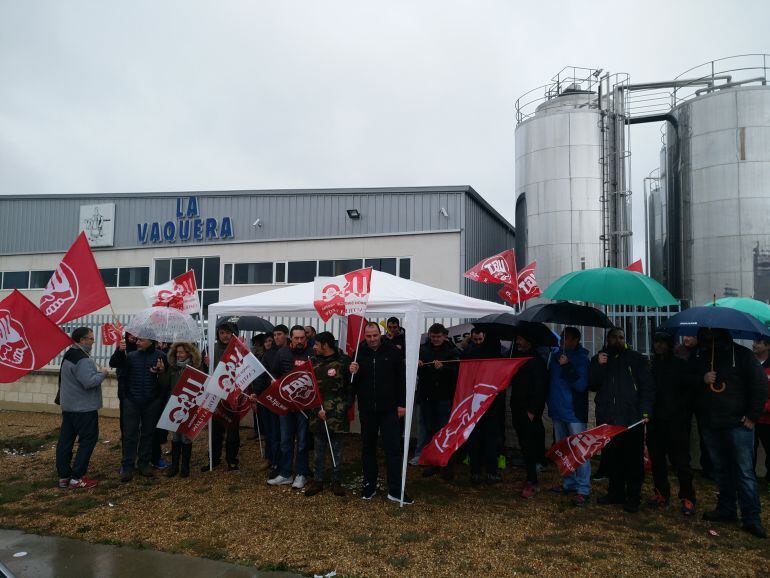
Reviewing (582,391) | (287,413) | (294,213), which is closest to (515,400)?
(582,391)

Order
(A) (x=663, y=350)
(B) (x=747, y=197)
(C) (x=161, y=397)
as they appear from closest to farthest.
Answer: (A) (x=663, y=350)
(C) (x=161, y=397)
(B) (x=747, y=197)

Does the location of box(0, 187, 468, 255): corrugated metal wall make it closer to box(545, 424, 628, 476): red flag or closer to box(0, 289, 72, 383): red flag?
box(545, 424, 628, 476): red flag

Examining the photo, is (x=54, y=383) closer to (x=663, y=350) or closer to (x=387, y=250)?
(x=387, y=250)

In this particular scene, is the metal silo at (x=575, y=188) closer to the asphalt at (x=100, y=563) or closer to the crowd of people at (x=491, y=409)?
the crowd of people at (x=491, y=409)

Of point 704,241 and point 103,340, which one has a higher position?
point 704,241

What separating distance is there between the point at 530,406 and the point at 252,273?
14965 mm

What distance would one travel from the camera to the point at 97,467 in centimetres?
806

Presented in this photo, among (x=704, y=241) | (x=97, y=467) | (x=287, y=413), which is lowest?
(x=97, y=467)

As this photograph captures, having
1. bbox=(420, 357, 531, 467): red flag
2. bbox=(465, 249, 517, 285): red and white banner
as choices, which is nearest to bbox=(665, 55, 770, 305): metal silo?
bbox=(465, 249, 517, 285): red and white banner

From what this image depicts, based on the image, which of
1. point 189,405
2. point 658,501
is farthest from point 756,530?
point 189,405

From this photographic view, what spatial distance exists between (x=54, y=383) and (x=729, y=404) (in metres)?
13.9

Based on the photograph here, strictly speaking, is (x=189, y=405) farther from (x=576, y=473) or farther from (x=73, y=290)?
(x=576, y=473)

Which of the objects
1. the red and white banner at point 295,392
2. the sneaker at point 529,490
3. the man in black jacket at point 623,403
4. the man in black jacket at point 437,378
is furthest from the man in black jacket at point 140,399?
the man in black jacket at point 623,403

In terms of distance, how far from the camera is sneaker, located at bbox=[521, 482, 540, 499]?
21.4 feet
